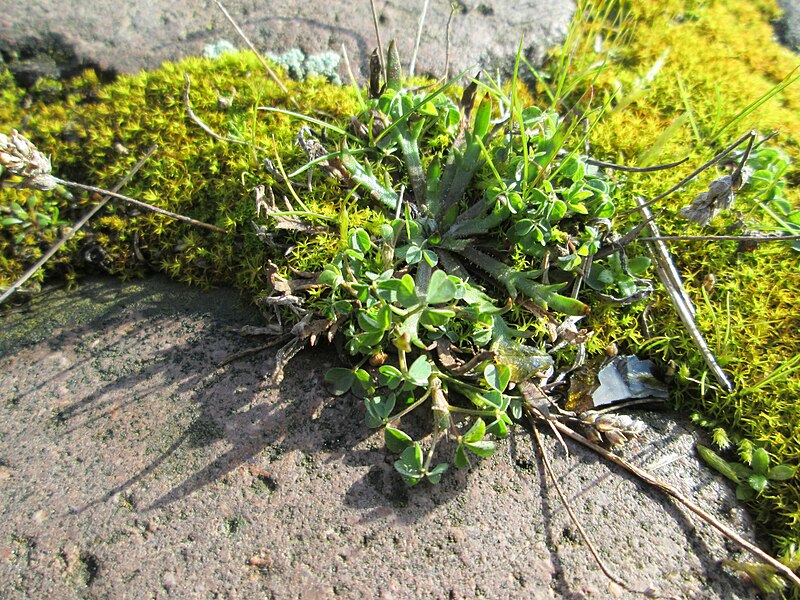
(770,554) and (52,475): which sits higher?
(770,554)

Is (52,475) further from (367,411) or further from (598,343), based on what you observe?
(598,343)

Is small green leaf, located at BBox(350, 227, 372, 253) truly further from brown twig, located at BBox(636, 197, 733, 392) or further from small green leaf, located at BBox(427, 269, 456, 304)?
brown twig, located at BBox(636, 197, 733, 392)

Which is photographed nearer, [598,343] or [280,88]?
[598,343]

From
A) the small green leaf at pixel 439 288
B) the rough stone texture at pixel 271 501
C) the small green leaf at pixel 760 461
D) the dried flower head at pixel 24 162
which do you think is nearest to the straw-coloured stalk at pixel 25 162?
the dried flower head at pixel 24 162

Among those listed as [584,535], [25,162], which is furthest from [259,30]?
[584,535]

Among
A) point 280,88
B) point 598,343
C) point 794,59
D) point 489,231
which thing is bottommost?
point 598,343

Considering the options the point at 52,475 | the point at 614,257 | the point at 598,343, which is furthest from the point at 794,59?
the point at 52,475
